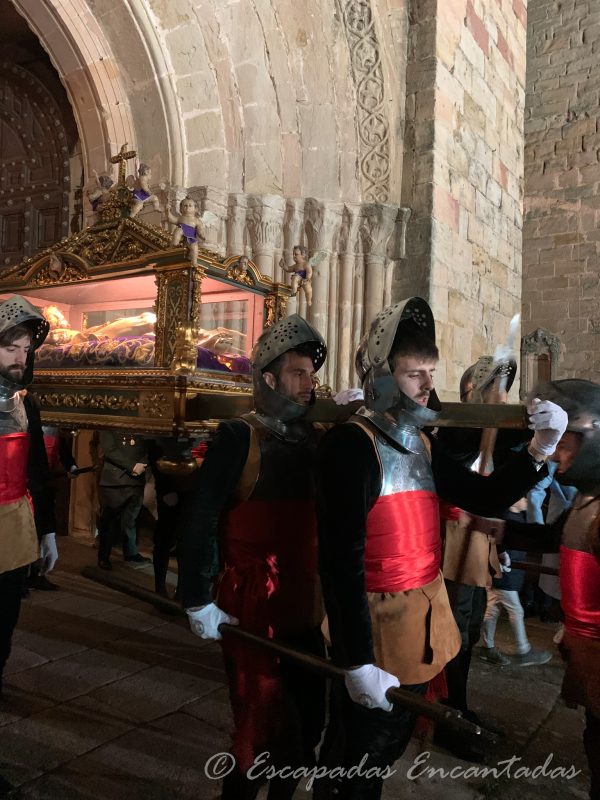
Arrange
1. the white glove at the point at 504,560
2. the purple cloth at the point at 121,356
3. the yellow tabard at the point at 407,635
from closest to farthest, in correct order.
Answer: the yellow tabard at the point at 407,635
the white glove at the point at 504,560
the purple cloth at the point at 121,356

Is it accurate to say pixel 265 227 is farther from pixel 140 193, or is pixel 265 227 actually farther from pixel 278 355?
pixel 278 355

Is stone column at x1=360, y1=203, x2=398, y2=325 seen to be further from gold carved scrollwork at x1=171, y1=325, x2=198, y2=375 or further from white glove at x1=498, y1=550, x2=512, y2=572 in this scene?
white glove at x1=498, y1=550, x2=512, y2=572

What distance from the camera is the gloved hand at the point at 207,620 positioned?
1573 millimetres

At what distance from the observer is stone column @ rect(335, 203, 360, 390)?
5668 mm

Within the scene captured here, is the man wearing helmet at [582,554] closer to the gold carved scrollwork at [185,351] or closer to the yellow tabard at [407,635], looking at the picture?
the yellow tabard at [407,635]

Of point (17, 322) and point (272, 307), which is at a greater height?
point (272, 307)

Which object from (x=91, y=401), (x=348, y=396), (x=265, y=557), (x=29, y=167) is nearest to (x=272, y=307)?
(x=91, y=401)

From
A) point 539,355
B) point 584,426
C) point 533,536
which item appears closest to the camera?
point 584,426

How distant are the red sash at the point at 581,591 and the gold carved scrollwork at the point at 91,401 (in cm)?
245

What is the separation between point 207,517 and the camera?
162 centimetres

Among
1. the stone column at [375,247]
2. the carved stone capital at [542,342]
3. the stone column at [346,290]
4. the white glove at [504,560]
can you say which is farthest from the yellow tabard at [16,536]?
the carved stone capital at [542,342]

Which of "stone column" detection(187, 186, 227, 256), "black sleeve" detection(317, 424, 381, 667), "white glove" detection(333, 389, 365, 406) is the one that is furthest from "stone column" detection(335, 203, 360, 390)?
"black sleeve" detection(317, 424, 381, 667)

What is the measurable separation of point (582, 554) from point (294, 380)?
957 mm

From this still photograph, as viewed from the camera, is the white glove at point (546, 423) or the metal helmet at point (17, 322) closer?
the white glove at point (546, 423)
